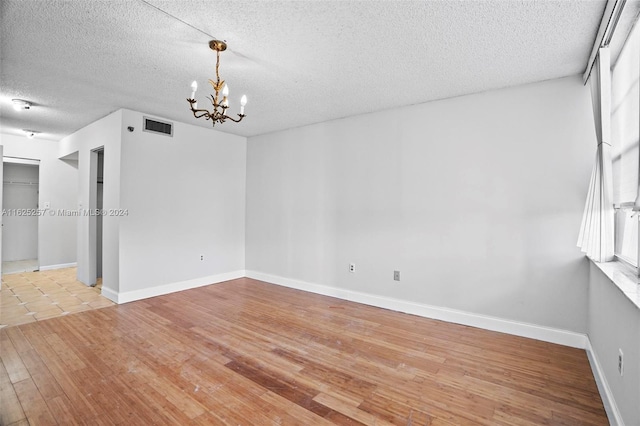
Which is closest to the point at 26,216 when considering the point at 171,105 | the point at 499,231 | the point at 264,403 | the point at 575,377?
the point at 171,105

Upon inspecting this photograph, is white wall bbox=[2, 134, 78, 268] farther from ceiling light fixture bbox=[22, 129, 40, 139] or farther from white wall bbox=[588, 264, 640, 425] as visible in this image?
white wall bbox=[588, 264, 640, 425]

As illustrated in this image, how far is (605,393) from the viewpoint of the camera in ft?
6.67

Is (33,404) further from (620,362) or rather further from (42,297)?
(620,362)

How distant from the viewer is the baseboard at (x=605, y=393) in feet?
5.83

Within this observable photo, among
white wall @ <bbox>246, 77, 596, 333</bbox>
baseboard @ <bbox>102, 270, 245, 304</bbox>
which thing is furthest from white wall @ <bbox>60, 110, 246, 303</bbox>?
white wall @ <bbox>246, 77, 596, 333</bbox>

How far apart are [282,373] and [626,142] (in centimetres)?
298

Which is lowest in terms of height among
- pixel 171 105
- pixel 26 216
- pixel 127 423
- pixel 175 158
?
pixel 127 423

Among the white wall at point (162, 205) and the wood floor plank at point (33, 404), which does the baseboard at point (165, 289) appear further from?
the wood floor plank at point (33, 404)

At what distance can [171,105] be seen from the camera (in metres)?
4.04

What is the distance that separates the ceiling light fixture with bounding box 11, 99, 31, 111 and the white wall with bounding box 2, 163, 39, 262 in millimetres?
4108

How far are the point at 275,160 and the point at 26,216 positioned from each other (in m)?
6.56

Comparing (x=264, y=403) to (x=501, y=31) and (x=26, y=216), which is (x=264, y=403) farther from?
(x=26, y=216)

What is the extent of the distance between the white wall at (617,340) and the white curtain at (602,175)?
0.81ft

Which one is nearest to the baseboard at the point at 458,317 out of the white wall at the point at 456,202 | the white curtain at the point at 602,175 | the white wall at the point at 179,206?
the white wall at the point at 456,202
